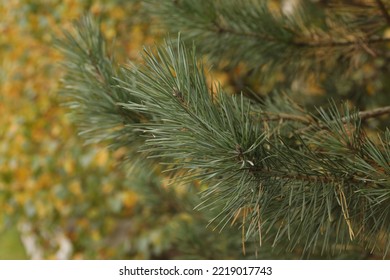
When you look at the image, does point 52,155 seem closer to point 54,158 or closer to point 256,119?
point 54,158

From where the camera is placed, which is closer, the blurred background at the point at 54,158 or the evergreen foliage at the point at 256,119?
the evergreen foliage at the point at 256,119

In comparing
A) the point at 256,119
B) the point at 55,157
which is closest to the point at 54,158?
the point at 55,157

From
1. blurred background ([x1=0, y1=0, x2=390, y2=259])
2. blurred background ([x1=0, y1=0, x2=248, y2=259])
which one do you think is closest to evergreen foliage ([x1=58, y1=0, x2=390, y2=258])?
blurred background ([x1=0, y1=0, x2=390, y2=259])

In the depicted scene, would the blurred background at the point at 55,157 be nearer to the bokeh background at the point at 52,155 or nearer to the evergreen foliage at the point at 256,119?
the bokeh background at the point at 52,155

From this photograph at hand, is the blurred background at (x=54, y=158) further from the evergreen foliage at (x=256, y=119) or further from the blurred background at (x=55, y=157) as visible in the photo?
the evergreen foliage at (x=256, y=119)

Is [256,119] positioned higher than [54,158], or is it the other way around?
[256,119]

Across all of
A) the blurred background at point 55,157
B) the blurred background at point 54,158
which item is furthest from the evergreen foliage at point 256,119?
the blurred background at point 54,158
